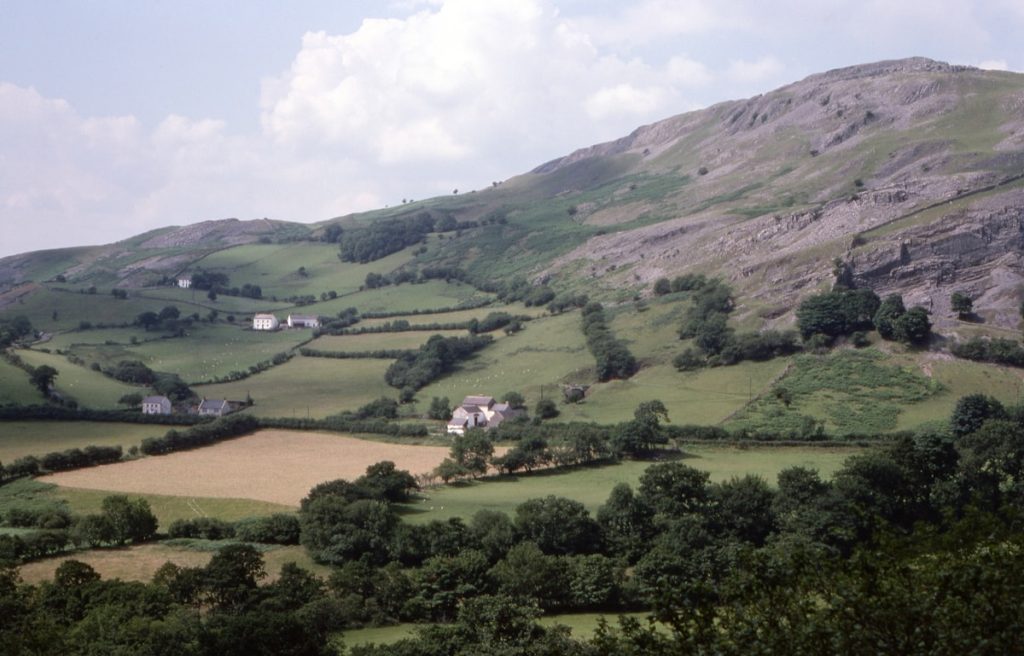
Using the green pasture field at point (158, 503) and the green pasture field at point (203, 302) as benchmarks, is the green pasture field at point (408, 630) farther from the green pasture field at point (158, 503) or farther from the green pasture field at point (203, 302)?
the green pasture field at point (203, 302)

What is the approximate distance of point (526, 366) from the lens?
4402 inches

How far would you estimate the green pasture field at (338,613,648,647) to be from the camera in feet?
141

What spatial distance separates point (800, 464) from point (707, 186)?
128m

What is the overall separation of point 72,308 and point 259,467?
91.9 m

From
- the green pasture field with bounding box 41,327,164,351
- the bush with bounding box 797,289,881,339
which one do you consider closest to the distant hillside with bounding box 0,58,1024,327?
the bush with bounding box 797,289,881,339

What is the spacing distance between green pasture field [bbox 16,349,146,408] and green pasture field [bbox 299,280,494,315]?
52.6 metres

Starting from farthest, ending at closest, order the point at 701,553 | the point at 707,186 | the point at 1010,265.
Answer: the point at 707,186, the point at 1010,265, the point at 701,553

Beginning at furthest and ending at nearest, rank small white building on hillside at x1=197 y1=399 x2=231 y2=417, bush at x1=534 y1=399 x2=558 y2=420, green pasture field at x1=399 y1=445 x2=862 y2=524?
small white building on hillside at x1=197 y1=399 x2=231 y2=417, bush at x1=534 y1=399 x2=558 y2=420, green pasture field at x1=399 y1=445 x2=862 y2=524

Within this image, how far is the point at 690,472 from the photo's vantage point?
5956 centimetres

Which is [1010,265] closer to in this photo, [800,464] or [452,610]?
[800,464]

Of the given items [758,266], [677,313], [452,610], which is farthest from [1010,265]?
[452,610]

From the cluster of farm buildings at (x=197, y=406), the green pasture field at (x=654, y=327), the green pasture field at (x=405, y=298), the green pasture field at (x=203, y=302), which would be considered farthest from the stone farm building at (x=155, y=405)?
the green pasture field at (x=203, y=302)

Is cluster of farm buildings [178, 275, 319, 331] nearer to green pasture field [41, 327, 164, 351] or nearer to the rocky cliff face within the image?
green pasture field [41, 327, 164, 351]

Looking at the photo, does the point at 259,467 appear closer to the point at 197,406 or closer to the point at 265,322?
the point at 197,406
